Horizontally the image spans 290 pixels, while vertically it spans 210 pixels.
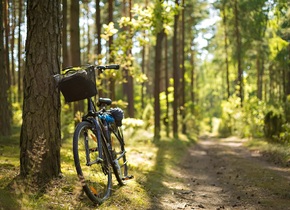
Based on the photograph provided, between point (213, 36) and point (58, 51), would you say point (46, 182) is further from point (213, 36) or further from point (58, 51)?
point (213, 36)

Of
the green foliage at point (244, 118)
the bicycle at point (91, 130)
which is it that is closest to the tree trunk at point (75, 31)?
A: the bicycle at point (91, 130)

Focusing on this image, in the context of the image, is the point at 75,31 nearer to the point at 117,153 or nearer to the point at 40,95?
the point at 117,153

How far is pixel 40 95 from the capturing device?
4883mm

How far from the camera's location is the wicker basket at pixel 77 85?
188 inches

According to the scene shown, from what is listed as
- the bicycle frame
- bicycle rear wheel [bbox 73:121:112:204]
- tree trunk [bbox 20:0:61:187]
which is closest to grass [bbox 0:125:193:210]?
bicycle rear wheel [bbox 73:121:112:204]

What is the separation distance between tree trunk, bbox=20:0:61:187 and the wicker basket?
26cm

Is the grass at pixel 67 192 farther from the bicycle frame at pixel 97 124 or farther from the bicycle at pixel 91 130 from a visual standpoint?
the bicycle frame at pixel 97 124

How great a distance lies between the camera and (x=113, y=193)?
5441 millimetres

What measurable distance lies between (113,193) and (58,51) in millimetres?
2228

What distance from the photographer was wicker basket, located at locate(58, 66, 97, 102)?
4.78 metres

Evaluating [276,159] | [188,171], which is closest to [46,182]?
[188,171]

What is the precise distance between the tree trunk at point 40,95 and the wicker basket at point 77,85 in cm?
26

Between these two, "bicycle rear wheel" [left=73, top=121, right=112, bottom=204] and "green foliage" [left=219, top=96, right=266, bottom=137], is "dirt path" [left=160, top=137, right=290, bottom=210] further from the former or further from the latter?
"green foliage" [left=219, top=96, right=266, bottom=137]

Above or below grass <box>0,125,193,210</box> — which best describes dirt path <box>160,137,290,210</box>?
below
